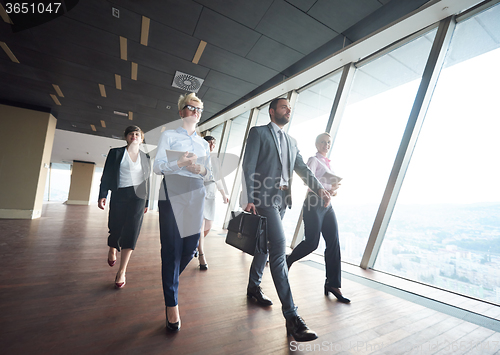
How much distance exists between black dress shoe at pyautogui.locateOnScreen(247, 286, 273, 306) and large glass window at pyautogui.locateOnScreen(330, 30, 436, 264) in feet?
6.07

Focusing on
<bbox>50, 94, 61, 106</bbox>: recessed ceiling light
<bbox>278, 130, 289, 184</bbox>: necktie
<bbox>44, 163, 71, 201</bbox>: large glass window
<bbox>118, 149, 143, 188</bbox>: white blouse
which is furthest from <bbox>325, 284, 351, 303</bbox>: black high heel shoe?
<bbox>44, 163, 71, 201</bbox>: large glass window

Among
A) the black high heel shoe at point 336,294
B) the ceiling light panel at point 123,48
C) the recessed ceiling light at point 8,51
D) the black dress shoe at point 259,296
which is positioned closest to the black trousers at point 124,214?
the black dress shoe at point 259,296

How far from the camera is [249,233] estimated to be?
153 centimetres

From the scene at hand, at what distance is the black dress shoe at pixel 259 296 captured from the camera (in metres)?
1.81

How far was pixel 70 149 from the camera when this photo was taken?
13.3 metres

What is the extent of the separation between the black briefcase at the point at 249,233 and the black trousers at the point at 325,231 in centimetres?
72

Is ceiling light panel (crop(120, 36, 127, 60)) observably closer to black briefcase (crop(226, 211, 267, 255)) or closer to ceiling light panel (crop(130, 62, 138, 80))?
ceiling light panel (crop(130, 62, 138, 80))

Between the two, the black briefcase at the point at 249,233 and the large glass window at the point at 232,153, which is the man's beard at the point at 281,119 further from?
the large glass window at the point at 232,153

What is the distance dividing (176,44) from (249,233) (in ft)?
11.8

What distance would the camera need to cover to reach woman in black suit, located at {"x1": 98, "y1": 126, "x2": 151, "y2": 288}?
2059 mm

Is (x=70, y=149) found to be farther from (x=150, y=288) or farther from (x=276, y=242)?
(x=276, y=242)

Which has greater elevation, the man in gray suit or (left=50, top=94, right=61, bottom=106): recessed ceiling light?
(left=50, top=94, right=61, bottom=106): recessed ceiling light

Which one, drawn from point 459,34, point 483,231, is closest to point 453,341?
point 483,231

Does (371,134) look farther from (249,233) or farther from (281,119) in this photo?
(249,233)
